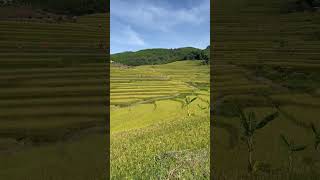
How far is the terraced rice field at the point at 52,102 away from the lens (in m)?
4.74

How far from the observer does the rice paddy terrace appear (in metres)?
5.80

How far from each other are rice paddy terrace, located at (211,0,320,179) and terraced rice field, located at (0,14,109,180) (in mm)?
1728

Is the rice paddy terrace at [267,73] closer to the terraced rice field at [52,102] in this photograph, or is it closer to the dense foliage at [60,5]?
the terraced rice field at [52,102]

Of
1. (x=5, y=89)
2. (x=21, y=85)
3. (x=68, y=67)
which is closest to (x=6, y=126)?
(x=5, y=89)

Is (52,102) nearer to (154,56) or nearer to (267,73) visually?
(267,73)

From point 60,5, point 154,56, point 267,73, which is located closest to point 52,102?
point 267,73

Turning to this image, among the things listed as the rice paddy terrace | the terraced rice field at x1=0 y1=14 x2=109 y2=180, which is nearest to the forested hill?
the terraced rice field at x1=0 y1=14 x2=109 y2=180

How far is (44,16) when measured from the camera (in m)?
22.7

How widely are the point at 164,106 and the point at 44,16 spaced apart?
8027 millimetres

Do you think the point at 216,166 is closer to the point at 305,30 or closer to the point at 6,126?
the point at 6,126

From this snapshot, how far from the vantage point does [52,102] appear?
1235cm

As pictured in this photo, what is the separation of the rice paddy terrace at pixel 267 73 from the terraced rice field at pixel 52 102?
1728 millimetres

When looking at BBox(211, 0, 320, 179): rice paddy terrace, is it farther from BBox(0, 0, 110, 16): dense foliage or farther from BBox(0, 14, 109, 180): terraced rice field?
BBox(0, 0, 110, 16): dense foliage

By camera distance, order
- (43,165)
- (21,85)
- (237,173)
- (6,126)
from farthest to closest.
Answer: (21,85) → (6,126) → (43,165) → (237,173)
